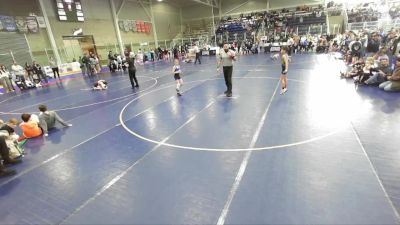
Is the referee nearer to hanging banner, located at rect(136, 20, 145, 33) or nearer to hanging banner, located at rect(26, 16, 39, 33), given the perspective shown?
hanging banner, located at rect(26, 16, 39, 33)

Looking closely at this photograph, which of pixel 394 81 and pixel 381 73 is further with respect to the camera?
pixel 381 73

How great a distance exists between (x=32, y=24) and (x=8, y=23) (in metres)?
1.84

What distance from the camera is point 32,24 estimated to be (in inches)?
800

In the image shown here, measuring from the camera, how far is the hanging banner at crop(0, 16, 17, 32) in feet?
60.3

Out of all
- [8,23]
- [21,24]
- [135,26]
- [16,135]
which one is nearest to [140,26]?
[135,26]

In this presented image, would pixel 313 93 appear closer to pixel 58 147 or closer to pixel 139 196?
pixel 139 196

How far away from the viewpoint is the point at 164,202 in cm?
377

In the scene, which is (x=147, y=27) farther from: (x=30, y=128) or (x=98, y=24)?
(x=30, y=128)

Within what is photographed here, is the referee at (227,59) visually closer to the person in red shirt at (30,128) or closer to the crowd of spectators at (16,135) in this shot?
the crowd of spectators at (16,135)

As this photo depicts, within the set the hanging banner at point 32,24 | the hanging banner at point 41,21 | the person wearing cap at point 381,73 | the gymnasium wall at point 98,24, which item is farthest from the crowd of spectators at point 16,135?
the hanging banner at point 41,21

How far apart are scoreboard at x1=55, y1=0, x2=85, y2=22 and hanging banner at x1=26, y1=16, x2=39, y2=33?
2.26 meters

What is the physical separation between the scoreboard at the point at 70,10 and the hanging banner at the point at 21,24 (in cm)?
312

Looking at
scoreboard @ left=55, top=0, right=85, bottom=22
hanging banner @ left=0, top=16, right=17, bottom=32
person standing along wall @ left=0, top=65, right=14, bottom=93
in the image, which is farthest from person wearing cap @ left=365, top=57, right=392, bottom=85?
scoreboard @ left=55, top=0, right=85, bottom=22

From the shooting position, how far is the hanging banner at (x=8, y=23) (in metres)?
18.4
